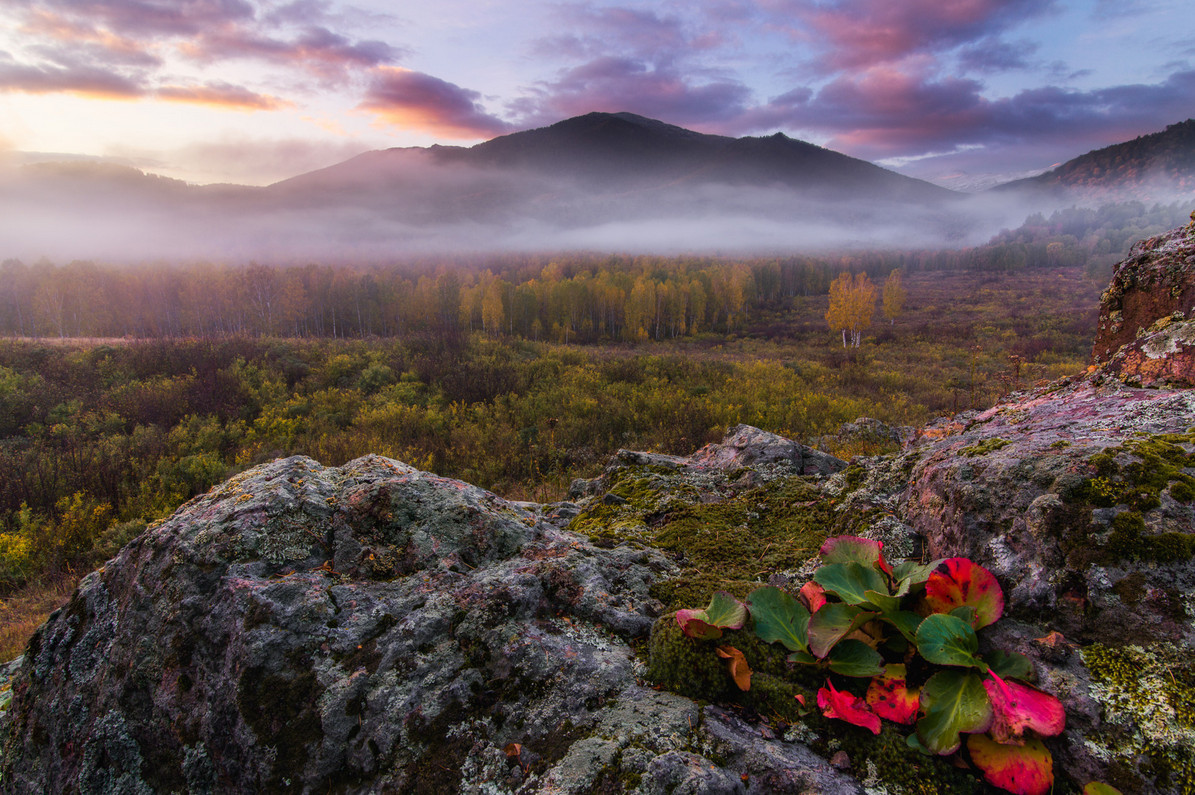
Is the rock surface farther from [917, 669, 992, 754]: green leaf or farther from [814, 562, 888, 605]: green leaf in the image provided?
[814, 562, 888, 605]: green leaf

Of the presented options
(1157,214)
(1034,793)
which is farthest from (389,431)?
(1157,214)

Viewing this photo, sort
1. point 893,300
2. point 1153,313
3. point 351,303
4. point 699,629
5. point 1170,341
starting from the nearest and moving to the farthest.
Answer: point 699,629 → point 1170,341 → point 1153,313 → point 893,300 → point 351,303

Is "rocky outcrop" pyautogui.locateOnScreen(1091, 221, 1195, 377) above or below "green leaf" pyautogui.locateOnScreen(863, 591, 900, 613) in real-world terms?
above

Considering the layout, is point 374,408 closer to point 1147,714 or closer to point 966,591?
point 966,591

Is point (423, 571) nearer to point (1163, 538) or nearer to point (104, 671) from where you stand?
point (104, 671)

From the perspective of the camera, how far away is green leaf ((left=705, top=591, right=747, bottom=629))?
65.1 inches

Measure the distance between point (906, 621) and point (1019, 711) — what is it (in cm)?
32

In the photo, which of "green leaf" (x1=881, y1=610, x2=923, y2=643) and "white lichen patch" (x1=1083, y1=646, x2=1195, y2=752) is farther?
"green leaf" (x1=881, y1=610, x2=923, y2=643)

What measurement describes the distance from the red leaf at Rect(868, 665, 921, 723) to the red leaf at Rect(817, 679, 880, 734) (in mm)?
31

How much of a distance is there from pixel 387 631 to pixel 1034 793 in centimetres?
199

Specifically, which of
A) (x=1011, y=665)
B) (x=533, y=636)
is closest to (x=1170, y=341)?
(x=1011, y=665)

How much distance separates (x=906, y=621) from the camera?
1.58 meters

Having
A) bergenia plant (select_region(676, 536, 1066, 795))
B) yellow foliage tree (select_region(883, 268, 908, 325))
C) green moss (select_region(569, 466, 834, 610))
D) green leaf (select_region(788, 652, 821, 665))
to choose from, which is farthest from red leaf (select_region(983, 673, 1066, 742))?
yellow foliage tree (select_region(883, 268, 908, 325))

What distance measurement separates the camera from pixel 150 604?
1.99 metres
